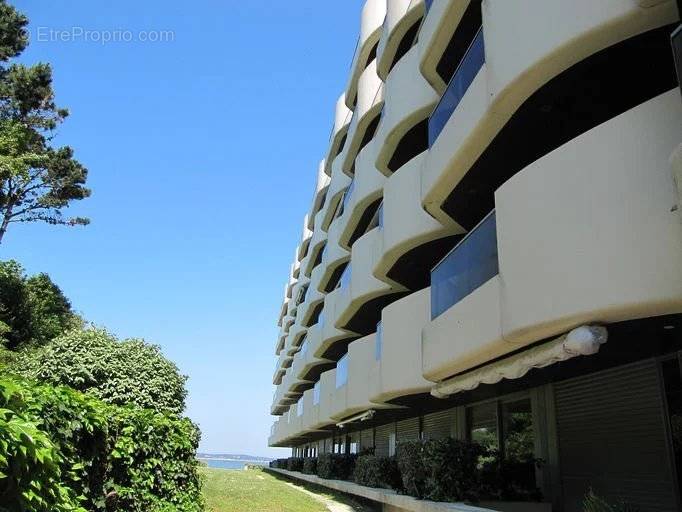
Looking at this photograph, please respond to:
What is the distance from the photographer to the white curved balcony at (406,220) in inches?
586

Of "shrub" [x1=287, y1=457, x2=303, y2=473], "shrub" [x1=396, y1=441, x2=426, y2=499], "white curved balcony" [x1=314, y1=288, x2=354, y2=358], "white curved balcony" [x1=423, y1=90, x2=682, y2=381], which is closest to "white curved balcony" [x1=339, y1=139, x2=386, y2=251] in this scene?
"white curved balcony" [x1=314, y1=288, x2=354, y2=358]

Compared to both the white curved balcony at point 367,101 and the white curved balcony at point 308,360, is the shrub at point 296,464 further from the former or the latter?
the white curved balcony at point 367,101

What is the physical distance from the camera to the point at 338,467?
27.4 meters

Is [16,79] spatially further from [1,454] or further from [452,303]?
[1,454]

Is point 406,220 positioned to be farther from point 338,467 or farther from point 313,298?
point 313,298

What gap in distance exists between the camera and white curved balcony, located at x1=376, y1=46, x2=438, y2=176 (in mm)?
16656

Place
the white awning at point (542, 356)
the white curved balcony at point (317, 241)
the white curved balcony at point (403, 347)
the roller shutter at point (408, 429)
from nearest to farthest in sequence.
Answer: the white awning at point (542, 356)
the white curved balcony at point (403, 347)
the roller shutter at point (408, 429)
the white curved balcony at point (317, 241)

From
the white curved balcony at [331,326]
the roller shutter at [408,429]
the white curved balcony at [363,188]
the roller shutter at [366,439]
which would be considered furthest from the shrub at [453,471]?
the roller shutter at [366,439]

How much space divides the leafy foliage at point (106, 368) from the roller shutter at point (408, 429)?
11.6 metres

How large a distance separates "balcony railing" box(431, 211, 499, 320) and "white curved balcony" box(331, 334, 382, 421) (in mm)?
6936

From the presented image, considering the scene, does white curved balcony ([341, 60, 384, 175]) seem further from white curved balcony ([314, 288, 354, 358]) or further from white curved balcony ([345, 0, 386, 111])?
white curved balcony ([314, 288, 354, 358])

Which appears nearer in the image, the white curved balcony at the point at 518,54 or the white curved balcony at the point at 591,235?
the white curved balcony at the point at 591,235

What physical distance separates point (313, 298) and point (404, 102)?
22950 mm

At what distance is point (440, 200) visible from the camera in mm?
13328
